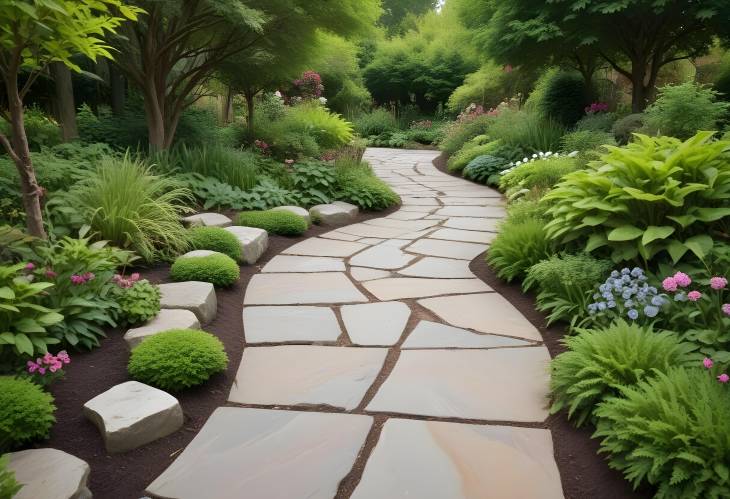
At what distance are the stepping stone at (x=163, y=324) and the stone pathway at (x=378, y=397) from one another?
34 centimetres

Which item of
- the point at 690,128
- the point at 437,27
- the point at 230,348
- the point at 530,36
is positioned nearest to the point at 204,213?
the point at 230,348

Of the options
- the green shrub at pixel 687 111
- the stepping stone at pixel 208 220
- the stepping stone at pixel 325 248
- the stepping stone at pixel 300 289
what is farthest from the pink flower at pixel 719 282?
the stepping stone at pixel 208 220

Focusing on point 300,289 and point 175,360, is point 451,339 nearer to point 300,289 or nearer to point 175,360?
point 300,289

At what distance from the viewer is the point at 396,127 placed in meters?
19.0

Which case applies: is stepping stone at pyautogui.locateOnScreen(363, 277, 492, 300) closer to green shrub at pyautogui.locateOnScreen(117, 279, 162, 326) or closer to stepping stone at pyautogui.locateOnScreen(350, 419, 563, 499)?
green shrub at pyautogui.locateOnScreen(117, 279, 162, 326)

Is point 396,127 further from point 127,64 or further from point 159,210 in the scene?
→ point 159,210

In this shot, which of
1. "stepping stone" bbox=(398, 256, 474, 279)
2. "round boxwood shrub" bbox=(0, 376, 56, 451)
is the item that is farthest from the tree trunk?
"round boxwood shrub" bbox=(0, 376, 56, 451)

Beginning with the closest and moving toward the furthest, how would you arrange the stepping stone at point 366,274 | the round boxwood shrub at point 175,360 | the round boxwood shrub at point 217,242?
the round boxwood shrub at point 175,360 → the stepping stone at point 366,274 → the round boxwood shrub at point 217,242

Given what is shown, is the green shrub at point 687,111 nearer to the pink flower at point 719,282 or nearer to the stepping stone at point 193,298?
the pink flower at point 719,282

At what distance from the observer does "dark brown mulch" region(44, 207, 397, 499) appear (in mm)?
1847

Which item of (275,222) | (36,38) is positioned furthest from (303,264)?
(36,38)

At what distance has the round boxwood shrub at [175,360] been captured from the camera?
2318 millimetres

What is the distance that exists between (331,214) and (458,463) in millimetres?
4278

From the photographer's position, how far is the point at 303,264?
439cm
